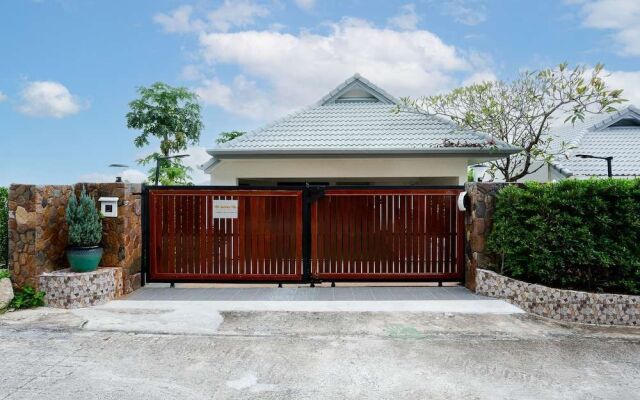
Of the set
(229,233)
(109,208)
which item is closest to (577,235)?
(229,233)

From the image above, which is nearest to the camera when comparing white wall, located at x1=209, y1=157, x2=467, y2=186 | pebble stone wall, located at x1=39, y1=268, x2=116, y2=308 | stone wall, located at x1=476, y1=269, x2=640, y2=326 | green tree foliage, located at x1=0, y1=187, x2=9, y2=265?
stone wall, located at x1=476, y1=269, x2=640, y2=326

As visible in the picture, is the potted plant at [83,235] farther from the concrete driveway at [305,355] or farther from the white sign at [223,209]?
the white sign at [223,209]

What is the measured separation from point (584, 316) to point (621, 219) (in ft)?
4.94

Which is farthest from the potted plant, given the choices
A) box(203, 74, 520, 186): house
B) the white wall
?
the white wall

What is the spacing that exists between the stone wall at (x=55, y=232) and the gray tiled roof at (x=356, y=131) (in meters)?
3.62

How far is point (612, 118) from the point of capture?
17.8 metres

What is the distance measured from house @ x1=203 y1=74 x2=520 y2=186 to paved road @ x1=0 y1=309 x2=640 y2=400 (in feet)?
17.7

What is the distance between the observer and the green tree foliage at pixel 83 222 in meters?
6.40

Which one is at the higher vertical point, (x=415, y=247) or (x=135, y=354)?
(x=415, y=247)

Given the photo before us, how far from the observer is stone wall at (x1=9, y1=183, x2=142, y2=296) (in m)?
6.37

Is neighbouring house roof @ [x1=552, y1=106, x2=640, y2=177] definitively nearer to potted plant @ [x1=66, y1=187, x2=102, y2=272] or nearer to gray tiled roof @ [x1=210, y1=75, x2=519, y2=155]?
gray tiled roof @ [x1=210, y1=75, x2=519, y2=155]

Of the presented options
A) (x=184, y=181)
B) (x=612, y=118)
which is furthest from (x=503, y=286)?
(x=184, y=181)

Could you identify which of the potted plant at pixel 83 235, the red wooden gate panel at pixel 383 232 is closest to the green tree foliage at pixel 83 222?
the potted plant at pixel 83 235

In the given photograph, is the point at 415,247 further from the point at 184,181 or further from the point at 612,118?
the point at 184,181
